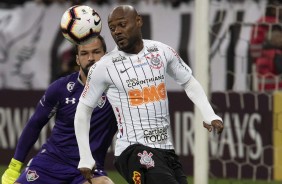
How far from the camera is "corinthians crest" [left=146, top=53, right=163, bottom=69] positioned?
5887 millimetres

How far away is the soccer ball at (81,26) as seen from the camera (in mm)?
6465

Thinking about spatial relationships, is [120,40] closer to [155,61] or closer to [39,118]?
[155,61]

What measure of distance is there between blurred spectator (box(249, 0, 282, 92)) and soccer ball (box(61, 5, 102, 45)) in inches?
124

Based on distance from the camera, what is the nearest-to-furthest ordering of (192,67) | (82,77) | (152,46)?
(152,46) < (82,77) < (192,67)

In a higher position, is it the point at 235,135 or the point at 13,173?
the point at 13,173

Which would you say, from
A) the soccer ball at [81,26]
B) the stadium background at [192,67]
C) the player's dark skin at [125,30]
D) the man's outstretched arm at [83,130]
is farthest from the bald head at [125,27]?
the stadium background at [192,67]

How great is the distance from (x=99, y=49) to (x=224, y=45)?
3.08 metres

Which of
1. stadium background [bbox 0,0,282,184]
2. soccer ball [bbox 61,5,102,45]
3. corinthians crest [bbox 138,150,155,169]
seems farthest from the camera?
stadium background [bbox 0,0,282,184]

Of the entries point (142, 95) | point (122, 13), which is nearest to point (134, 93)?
point (142, 95)

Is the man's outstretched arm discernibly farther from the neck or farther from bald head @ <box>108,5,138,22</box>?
the neck

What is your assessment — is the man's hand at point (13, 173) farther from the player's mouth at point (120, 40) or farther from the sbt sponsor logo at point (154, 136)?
the player's mouth at point (120, 40)

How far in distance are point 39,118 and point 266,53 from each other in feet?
12.2

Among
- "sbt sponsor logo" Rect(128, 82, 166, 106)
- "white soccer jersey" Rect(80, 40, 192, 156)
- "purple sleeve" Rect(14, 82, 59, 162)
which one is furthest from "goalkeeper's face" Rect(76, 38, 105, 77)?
"sbt sponsor logo" Rect(128, 82, 166, 106)

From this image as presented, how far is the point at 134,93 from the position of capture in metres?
5.83
